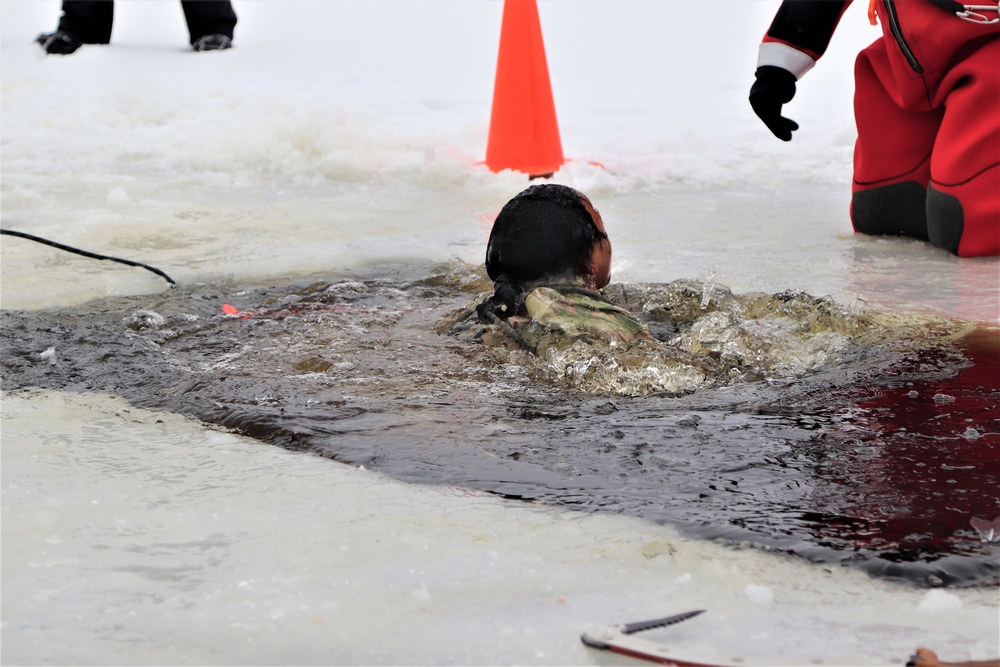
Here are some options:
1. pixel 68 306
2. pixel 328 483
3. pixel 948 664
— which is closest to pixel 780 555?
pixel 948 664

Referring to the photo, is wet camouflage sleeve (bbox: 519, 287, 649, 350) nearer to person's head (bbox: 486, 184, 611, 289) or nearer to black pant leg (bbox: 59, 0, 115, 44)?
person's head (bbox: 486, 184, 611, 289)

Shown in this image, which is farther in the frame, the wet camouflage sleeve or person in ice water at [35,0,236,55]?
person in ice water at [35,0,236,55]

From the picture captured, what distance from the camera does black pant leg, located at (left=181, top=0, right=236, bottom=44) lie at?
400 inches

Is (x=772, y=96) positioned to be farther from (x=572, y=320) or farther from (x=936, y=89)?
(x=572, y=320)

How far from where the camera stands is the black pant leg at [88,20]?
32.5ft

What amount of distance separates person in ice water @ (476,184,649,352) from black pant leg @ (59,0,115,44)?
25.5 ft

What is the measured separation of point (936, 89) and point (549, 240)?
7.70 feet

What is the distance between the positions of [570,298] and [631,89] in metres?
7.67

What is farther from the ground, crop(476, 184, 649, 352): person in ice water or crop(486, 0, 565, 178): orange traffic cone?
crop(486, 0, 565, 178): orange traffic cone

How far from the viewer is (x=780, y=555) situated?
195 centimetres

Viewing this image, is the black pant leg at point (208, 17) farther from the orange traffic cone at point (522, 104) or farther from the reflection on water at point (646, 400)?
the reflection on water at point (646, 400)

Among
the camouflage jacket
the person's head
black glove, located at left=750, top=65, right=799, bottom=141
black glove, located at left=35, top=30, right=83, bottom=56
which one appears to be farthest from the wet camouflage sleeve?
black glove, located at left=35, top=30, right=83, bottom=56

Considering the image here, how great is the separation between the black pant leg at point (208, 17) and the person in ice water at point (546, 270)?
24.7ft

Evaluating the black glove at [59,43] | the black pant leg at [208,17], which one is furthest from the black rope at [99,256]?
the black pant leg at [208,17]
